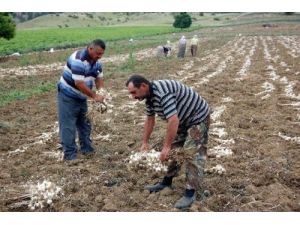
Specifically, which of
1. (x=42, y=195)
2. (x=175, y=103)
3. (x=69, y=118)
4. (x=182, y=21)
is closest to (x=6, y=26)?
(x=69, y=118)

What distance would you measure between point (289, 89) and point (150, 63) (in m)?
8.27

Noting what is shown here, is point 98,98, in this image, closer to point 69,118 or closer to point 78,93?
point 78,93

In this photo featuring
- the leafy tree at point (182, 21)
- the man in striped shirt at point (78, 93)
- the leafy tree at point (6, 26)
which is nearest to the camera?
the man in striped shirt at point (78, 93)

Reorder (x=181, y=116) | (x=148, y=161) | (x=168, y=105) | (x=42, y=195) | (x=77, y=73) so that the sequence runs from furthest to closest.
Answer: (x=77, y=73) → (x=148, y=161) → (x=42, y=195) → (x=181, y=116) → (x=168, y=105)

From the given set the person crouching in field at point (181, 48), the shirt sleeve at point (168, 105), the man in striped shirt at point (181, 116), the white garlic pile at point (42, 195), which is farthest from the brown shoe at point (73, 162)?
the person crouching in field at point (181, 48)

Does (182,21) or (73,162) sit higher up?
(182,21)

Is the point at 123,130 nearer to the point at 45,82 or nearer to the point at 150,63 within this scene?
the point at 45,82

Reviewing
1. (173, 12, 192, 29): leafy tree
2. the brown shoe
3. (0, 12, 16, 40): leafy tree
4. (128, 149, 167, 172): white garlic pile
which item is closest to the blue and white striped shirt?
the brown shoe

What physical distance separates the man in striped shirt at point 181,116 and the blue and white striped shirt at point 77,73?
1.39 m

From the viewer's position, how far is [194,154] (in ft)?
15.8

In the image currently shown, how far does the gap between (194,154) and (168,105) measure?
681 mm

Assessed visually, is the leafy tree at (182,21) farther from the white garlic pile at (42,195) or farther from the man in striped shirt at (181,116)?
the white garlic pile at (42,195)

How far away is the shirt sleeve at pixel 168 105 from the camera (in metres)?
4.46
